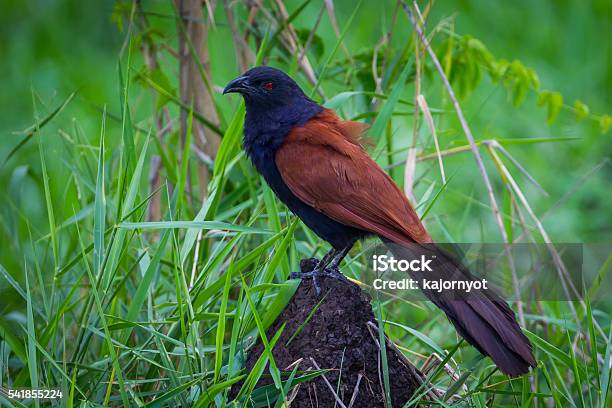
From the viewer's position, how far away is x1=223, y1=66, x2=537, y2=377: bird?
8.31ft

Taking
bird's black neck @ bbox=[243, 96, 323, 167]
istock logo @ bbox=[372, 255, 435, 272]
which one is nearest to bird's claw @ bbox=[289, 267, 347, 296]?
istock logo @ bbox=[372, 255, 435, 272]

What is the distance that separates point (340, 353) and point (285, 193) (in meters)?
0.70

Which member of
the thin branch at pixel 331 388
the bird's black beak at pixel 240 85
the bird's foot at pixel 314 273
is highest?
the bird's black beak at pixel 240 85

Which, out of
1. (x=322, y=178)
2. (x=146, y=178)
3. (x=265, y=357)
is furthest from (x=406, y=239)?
(x=146, y=178)

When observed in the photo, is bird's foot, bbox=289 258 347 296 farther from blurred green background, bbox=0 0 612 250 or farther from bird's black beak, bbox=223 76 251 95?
blurred green background, bbox=0 0 612 250

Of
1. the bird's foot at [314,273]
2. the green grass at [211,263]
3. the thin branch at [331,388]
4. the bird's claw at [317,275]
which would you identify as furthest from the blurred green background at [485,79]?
the thin branch at [331,388]

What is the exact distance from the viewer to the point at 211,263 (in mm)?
2592

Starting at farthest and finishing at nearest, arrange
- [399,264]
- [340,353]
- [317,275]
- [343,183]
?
[343,183] < [399,264] < [317,275] < [340,353]

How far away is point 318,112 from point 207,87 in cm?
65

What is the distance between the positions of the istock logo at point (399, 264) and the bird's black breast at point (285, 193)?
14 cm

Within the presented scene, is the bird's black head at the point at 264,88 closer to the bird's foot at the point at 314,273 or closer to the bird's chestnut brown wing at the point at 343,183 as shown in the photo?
the bird's chestnut brown wing at the point at 343,183

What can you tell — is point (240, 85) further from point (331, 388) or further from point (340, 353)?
point (331, 388)

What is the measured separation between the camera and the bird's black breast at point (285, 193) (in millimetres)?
2816

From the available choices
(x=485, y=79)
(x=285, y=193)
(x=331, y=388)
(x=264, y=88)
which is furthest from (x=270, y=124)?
(x=485, y=79)
